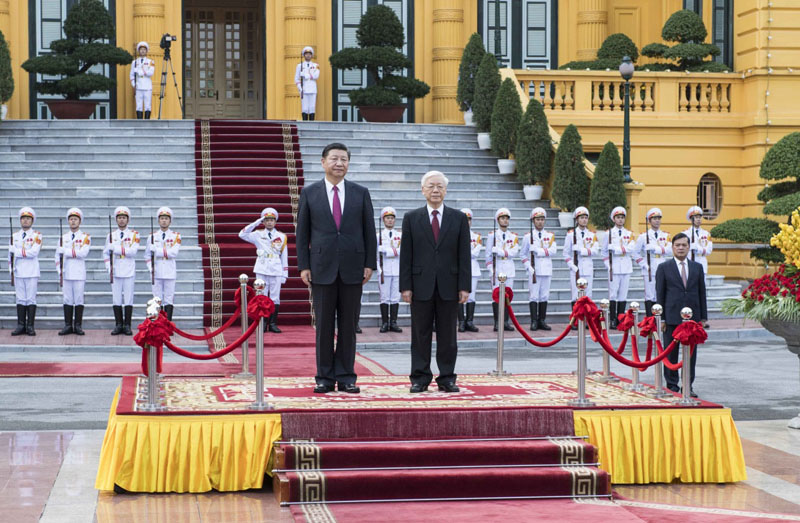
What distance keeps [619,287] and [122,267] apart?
7581mm

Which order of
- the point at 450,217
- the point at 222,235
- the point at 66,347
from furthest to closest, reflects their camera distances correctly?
the point at 222,235, the point at 66,347, the point at 450,217

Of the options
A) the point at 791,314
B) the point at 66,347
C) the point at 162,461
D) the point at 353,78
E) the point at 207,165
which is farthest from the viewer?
the point at 353,78

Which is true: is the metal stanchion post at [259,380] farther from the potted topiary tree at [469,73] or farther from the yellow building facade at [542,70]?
the potted topiary tree at [469,73]

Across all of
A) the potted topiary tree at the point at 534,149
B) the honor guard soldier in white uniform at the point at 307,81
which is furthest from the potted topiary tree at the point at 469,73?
the honor guard soldier in white uniform at the point at 307,81

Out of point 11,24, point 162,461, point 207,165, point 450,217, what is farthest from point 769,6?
point 162,461

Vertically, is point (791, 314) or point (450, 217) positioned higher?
point (450, 217)

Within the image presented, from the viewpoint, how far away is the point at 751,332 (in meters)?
19.0

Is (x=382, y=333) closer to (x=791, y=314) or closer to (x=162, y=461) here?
(x=791, y=314)

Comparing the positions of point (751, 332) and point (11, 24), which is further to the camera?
point (11, 24)

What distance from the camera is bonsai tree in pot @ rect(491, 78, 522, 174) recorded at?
24.2 meters

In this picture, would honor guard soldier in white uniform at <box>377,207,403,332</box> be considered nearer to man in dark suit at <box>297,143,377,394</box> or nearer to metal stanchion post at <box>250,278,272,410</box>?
man in dark suit at <box>297,143,377,394</box>

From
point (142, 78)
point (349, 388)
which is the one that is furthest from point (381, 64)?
point (349, 388)

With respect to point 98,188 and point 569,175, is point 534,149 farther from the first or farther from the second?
point 98,188

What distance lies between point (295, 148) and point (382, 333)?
7.10m
